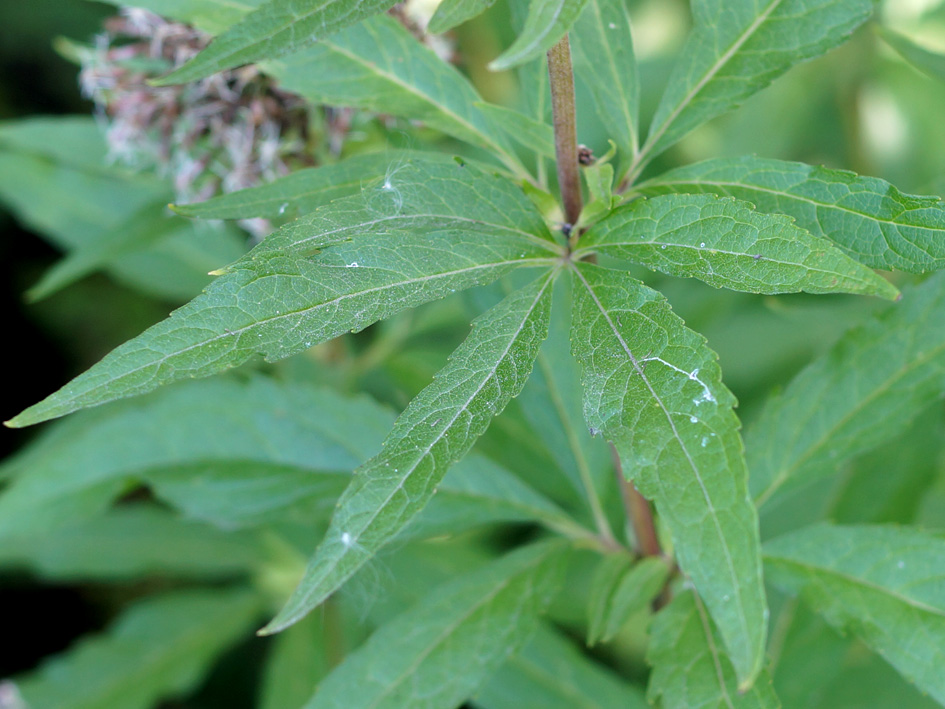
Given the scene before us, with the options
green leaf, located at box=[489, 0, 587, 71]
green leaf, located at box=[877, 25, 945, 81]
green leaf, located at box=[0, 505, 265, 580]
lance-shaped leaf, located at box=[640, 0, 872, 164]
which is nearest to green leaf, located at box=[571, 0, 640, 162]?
lance-shaped leaf, located at box=[640, 0, 872, 164]

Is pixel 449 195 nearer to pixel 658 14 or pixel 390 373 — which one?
pixel 390 373

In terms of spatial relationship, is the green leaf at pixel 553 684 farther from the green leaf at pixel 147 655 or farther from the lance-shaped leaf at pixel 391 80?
the lance-shaped leaf at pixel 391 80

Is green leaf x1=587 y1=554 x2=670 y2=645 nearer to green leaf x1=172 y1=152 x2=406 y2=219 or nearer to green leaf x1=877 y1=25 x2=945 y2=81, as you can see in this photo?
green leaf x1=172 y1=152 x2=406 y2=219

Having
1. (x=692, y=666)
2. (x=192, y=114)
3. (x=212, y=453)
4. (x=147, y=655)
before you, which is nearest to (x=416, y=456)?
(x=692, y=666)

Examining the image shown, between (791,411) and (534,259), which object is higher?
(534,259)

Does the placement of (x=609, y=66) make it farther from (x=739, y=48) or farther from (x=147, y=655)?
(x=147, y=655)

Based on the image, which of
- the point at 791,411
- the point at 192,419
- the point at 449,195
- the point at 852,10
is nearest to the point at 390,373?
the point at 192,419
